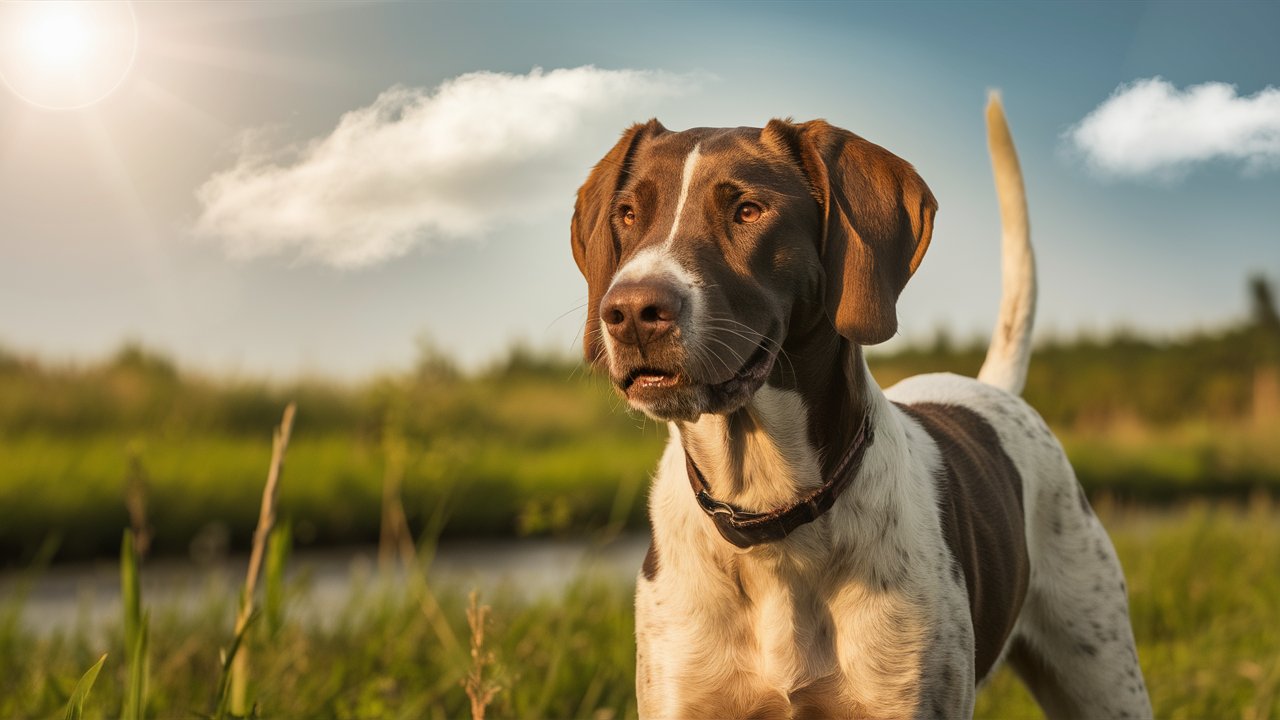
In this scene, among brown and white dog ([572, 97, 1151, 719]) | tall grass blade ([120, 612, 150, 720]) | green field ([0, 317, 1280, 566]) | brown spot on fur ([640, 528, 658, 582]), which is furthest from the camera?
green field ([0, 317, 1280, 566])

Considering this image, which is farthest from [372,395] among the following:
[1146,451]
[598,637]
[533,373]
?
[1146,451]

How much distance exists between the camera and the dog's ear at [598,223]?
2.98 meters

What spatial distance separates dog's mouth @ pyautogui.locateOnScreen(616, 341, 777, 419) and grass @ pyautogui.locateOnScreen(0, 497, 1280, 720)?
4.68ft

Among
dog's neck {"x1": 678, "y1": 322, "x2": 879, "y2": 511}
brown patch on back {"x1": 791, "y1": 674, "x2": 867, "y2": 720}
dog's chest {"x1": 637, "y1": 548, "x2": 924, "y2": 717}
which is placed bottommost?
brown patch on back {"x1": 791, "y1": 674, "x2": 867, "y2": 720}

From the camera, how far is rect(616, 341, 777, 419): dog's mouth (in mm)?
2418

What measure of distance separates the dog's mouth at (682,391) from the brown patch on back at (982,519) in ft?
2.95

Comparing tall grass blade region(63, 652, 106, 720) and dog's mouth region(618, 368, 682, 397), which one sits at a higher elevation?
dog's mouth region(618, 368, 682, 397)

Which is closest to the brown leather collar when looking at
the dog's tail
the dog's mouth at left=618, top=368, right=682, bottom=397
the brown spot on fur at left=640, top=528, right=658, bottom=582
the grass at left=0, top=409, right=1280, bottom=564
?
the brown spot on fur at left=640, top=528, right=658, bottom=582

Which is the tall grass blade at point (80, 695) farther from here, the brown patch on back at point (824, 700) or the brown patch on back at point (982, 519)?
the brown patch on back at point (982, 519)

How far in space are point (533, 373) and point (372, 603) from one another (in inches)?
521

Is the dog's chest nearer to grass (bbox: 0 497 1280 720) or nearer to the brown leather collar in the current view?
the brown leather collar

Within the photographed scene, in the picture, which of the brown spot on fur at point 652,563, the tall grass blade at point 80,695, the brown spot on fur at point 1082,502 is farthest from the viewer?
the brown spot on fur at point 1082,502

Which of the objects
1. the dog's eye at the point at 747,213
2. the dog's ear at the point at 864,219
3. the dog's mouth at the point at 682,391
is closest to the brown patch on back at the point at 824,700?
the dog's mouth at the point at 682,391

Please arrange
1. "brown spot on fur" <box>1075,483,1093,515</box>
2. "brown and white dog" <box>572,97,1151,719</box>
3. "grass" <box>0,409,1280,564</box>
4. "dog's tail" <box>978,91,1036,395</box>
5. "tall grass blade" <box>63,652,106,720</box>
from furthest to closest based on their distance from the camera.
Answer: "grass" <box>0,409,1280,564</box>, "dog's tail" <box>978,91,1036,395</box>, "brown spot on fur" <box>1075,483,1093,515</box>, "brown and white dog" <box>572,97,1151,719</box>, "tall grass blade" <box>63,652,106,720</box>
